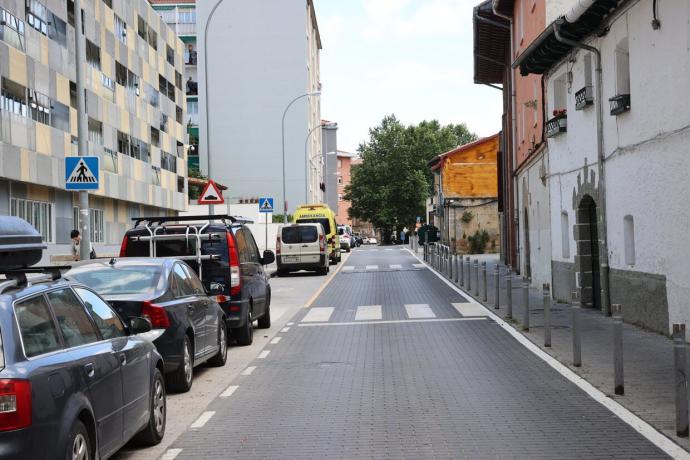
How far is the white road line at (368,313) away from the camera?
55.0 feet

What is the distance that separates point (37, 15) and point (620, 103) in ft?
67.8

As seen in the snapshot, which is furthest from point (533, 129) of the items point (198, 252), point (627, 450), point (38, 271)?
point (38, 271)

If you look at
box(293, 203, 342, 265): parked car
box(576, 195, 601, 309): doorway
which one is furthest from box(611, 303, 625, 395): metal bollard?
box(293, 203, 342, 265): parked car

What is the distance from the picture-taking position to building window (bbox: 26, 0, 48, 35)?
26902 mm

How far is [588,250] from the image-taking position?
17484mm

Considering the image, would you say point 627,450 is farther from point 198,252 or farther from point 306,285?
point 306,285

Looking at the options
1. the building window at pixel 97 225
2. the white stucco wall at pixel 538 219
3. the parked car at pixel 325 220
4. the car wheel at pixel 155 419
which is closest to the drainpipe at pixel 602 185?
the white stucco wall at pixel 538 219

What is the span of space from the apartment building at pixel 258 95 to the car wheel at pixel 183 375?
62457 millimetres

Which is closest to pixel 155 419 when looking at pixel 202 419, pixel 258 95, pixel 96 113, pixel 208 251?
pixel 202 419

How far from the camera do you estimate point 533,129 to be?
24781 mm

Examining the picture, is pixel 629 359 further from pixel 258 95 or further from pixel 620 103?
pixel 258 95

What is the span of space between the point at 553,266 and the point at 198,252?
10.4 meters

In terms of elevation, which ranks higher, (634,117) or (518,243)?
(634,117)

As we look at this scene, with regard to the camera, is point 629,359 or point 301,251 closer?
point 629,359
